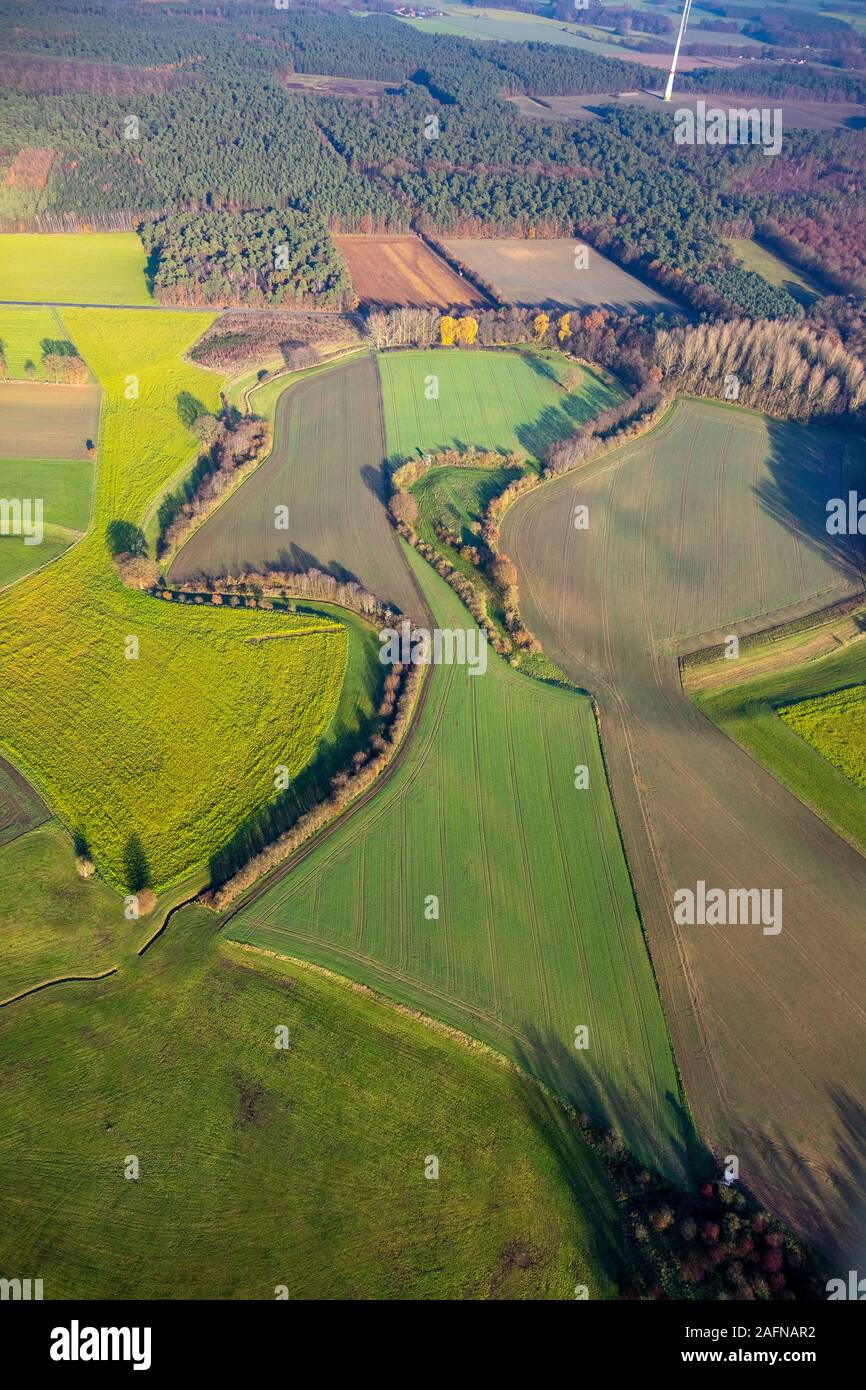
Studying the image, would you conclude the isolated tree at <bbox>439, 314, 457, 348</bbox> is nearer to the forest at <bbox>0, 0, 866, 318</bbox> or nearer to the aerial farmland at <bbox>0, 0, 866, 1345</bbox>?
the aerial farmland at <bbox>0, 0, 866, 1345</bbox>

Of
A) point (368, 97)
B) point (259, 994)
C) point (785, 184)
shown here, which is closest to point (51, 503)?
point (259, 994)

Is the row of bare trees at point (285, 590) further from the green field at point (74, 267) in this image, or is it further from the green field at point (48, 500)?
the green field at point (74, 267)

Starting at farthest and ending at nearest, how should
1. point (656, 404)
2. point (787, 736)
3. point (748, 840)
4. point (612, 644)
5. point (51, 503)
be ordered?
point (656, 404)
point (51, 503)
point (612, 644)
point (787, 736)
point (748, 840)

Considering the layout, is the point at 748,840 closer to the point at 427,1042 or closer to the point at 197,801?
the point at 427,1042

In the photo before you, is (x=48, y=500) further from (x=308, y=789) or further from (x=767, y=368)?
(x=767, y=368)

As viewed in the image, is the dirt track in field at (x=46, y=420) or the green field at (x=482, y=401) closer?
the dirt track in field at (x=46, y=420)

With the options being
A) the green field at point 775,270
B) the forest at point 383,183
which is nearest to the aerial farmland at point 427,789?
the forest at point 383,183
